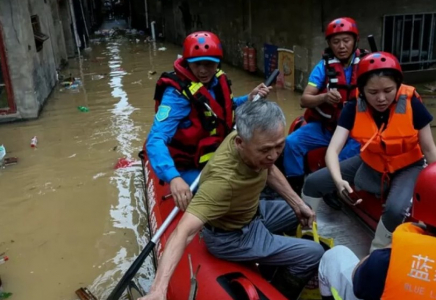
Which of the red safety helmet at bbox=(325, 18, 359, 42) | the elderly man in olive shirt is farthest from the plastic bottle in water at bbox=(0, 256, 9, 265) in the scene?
the red safety helmet at bbox=(325, 18, 359, 42)

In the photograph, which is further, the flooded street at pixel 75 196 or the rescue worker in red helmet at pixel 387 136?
the flooded street at pixel 75 196

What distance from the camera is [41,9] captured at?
35.0ft

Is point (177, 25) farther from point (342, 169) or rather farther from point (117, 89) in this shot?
point (342, 169)

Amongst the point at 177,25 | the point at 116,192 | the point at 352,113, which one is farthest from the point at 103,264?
the point at 177,25

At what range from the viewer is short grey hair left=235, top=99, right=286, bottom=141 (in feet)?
6.95

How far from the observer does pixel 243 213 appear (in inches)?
95.6

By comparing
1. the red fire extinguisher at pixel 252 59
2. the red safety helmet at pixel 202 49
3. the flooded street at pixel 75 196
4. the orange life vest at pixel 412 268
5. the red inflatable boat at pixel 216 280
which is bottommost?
the flooded street at pixel 75 196

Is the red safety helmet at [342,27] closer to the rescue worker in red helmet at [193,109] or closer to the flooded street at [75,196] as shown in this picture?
the rescue worker in red helmet at [193,109]

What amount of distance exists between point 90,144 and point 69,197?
1.87 meters

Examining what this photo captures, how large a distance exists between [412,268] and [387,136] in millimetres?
1401

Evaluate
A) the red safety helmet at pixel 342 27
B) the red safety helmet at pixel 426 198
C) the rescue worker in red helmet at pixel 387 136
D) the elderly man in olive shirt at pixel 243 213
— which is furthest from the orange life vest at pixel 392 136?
the red safety helmet at pixel 426 198

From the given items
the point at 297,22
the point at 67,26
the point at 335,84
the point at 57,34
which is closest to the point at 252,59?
the point at 297,22

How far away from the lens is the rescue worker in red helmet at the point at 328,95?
12.4 ft

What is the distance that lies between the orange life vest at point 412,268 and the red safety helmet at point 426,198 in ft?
0.23
